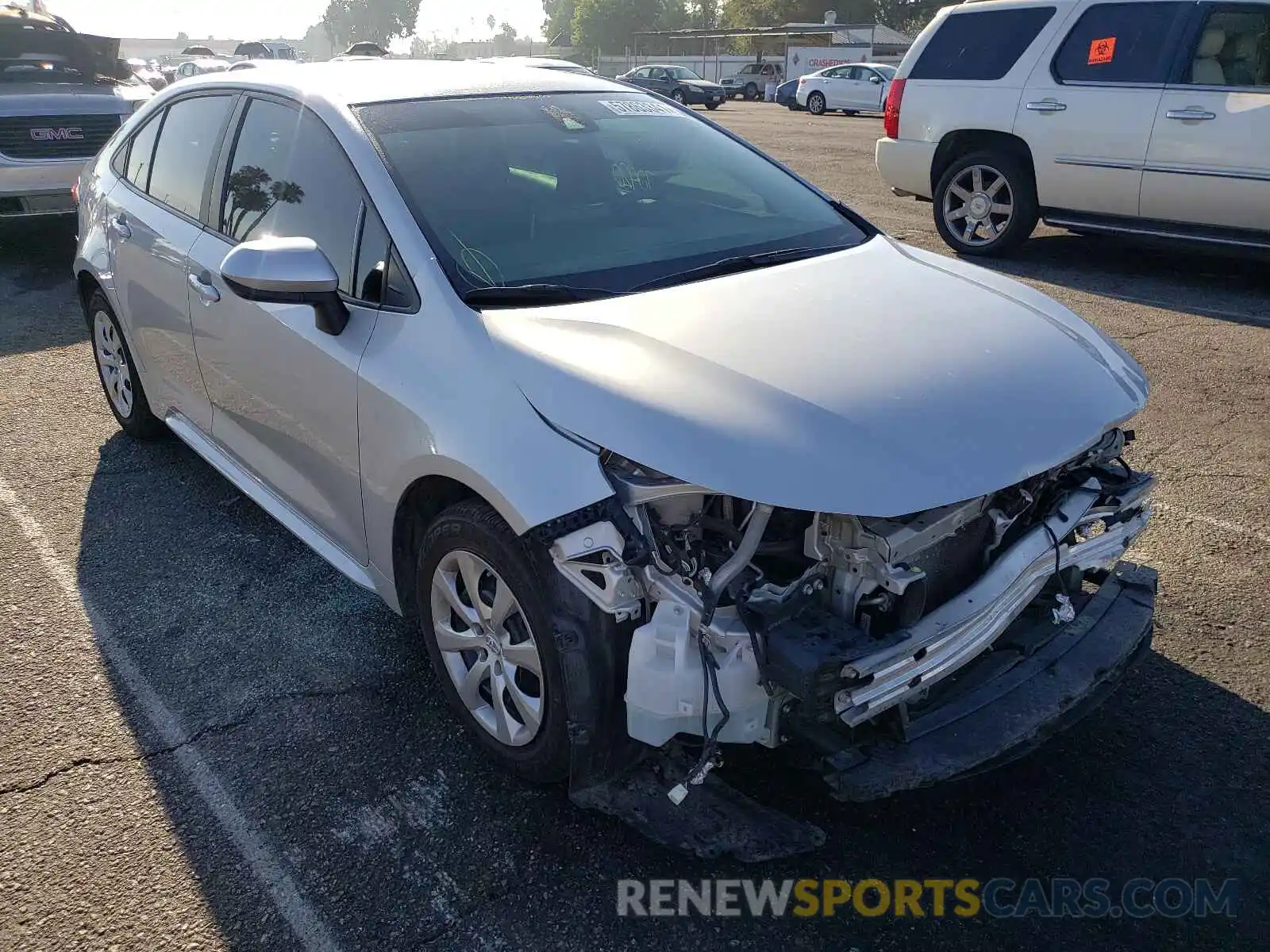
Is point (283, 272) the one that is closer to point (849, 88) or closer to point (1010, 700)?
point (1010, 700)

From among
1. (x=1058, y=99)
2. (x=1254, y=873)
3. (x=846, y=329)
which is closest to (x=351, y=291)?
(x=846, y=329)

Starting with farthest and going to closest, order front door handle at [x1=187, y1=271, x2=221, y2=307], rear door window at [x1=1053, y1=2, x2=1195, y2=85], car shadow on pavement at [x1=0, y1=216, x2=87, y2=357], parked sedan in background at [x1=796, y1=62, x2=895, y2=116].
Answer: parked sedan in background at [x1=796, y1=62, x2=895, y2=116] → rear door window at [x1=1053, y1=2, x2=1195, y2=85] → car shadow on pavement at [x1=0, y1=216, x2=87, y2=357] → front door handle at [x1=187, y1=271, x2=221, y2=307]

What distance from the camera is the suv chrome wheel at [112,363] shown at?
4949 millimetres

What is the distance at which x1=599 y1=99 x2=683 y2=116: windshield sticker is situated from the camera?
3764mm

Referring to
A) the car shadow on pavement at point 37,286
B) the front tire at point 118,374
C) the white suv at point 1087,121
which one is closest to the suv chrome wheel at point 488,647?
the front tire at point 118,374

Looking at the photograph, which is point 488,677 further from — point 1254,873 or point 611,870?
point 1254,873

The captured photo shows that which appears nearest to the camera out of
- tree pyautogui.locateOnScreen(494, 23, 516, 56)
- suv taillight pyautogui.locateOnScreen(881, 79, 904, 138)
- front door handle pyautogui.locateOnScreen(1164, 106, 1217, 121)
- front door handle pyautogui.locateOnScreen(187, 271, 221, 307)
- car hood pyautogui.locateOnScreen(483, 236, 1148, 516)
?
car hood pyautogui.locateOnScreen(483, 236, 1148, 516)

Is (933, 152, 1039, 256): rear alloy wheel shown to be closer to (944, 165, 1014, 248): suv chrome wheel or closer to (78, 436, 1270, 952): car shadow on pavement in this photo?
(944, 165, 1014, 248): suv chrome wheel

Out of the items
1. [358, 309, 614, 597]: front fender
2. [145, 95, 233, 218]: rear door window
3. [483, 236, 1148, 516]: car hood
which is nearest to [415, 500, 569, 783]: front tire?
[358, 309, 614, 597]: front fender

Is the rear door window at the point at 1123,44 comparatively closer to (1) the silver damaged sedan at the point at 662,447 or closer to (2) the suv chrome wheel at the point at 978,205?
(2) the suv chrome wheel at the point at 978,205

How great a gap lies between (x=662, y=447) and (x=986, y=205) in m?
7.35

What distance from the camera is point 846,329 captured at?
8.77 feet

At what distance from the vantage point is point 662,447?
225 centimetres

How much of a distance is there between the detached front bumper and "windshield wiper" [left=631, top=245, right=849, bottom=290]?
1.30m
